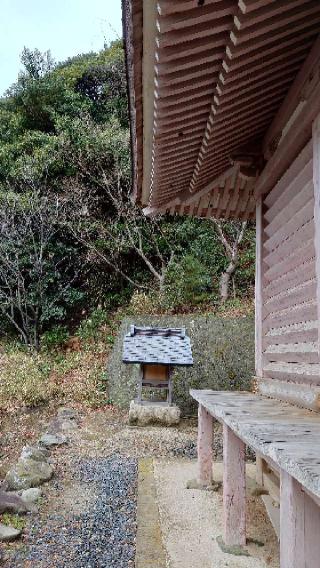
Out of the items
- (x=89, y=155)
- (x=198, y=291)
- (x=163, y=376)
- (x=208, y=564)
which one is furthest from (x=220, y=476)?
(x=89, y=155)

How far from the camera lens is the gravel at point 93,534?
356 cm

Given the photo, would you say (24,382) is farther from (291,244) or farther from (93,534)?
(291,244)

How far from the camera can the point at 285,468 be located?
158 cm

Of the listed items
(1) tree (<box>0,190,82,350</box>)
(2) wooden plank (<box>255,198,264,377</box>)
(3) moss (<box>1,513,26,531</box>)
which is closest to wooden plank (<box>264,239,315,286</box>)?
(2) wooden plank (<box>255,198,264,377</box>)

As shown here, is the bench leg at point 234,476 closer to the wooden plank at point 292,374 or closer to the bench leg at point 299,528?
the wooden plank at point 292,374

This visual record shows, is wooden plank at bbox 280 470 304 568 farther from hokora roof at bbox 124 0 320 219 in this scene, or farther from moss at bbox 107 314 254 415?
moss at bbox 107 314 254 415

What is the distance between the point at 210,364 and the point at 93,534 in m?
5.61

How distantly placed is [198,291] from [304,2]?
32.7 feet

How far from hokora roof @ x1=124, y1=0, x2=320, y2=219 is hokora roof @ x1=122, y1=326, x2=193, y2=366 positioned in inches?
161

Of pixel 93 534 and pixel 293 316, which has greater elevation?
pixel 293 316

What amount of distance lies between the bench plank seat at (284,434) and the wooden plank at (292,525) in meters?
0.13

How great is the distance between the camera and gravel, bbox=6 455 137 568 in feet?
11.7

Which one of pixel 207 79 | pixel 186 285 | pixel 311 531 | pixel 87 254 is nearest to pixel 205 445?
pixel 311 531

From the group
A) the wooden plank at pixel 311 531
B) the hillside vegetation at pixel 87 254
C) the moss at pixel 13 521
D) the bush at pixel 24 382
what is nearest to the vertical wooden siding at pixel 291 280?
the wooden plank at pixel 311 531
